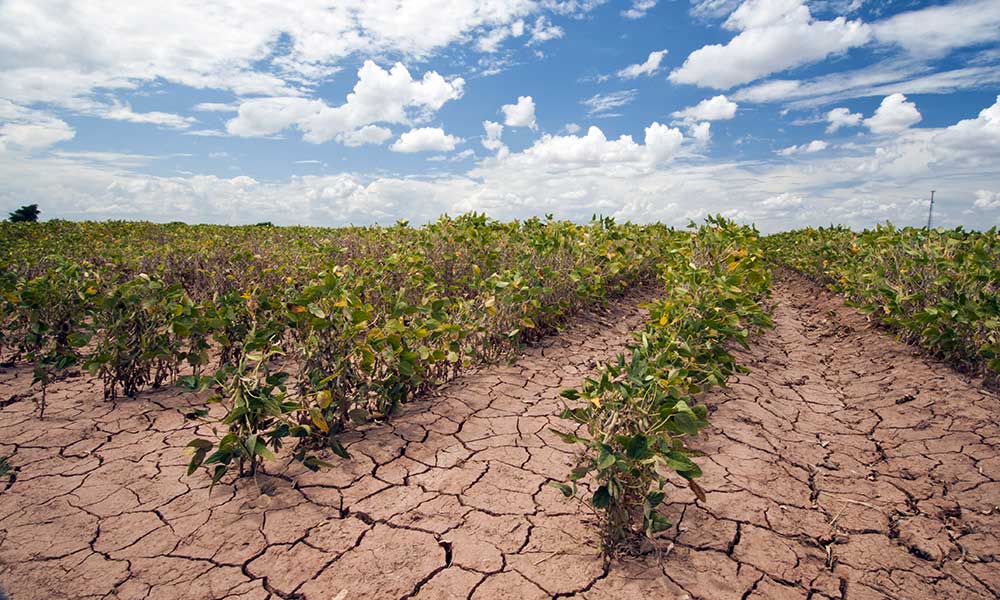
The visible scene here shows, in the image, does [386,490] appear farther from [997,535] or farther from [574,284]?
[574,284]

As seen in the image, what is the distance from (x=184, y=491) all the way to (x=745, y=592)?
2.57 metres

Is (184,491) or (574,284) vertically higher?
(574,284)

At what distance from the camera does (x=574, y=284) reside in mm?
5941

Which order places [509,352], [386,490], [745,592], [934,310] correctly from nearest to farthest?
[745,592] < [386,490] < [934,310] < [509,352]

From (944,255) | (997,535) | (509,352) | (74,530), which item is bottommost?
(997,535)

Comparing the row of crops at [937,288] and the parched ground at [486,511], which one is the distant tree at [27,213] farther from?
the row of crops at [937,288]

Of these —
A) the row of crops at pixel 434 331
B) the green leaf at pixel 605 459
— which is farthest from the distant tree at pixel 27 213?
the green leaf at pixel 605 459

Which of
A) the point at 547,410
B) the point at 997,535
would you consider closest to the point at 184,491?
the point at 547,410

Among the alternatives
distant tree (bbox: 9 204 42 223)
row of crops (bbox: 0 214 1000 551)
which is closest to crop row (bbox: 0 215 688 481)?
row of crops (bbox: 0 214 1000 551)

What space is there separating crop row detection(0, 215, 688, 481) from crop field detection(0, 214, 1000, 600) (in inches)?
1.0

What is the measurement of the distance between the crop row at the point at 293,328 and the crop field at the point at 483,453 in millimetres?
24

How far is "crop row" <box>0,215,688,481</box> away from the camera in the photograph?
2.68 metres

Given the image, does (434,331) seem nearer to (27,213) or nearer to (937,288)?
(937,288)

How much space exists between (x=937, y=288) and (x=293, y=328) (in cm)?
584
